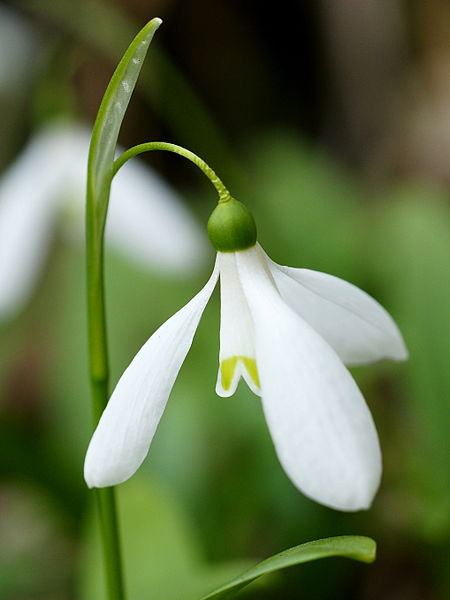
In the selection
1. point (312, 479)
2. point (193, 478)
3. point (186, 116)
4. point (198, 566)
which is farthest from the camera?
point (186, 116)

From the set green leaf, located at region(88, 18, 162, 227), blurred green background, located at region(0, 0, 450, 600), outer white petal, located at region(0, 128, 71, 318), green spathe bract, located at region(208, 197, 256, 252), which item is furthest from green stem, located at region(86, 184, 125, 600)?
outer white petal, located at region(0, 128, 71, 318)

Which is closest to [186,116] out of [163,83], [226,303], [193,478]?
[163,83]

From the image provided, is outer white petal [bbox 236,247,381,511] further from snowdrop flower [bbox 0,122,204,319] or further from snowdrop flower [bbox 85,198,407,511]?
snowdrop flower [bbox 0,122,204,319]

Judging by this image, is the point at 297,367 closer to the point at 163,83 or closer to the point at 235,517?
the point at 235,517

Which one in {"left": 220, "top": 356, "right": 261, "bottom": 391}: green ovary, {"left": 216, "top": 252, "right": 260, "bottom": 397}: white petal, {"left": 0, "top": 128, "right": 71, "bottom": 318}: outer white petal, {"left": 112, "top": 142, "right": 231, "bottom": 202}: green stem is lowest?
{"left": 220, "top": 356, "right": 261, "bottom": 391}: green ovary

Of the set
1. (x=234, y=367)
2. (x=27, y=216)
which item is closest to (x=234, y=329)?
(x=234, y=367)

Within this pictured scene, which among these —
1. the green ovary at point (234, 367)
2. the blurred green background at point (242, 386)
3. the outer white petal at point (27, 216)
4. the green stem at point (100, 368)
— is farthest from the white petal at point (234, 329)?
the outer white petal at point (27, 216)
